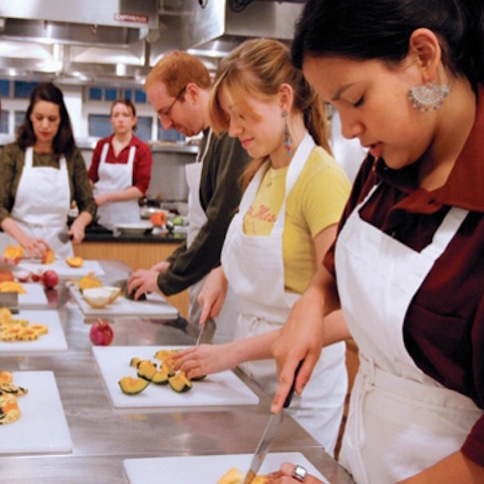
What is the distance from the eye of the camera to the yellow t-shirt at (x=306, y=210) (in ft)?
5.89

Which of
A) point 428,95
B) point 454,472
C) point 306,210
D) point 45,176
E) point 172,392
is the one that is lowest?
point 45,176

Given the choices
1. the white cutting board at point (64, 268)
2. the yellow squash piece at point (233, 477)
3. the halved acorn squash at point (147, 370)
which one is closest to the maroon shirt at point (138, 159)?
the white cutting board at point (64, 268)

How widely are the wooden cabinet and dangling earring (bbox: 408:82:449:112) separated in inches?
139

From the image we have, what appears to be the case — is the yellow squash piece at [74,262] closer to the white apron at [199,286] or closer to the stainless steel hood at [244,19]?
the white apron at [199,286]

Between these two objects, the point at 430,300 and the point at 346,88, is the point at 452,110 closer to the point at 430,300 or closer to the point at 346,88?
the point at 346,88

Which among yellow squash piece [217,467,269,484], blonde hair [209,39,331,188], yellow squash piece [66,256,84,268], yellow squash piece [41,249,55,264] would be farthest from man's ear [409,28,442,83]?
yellow squash piece [41,249,55,264]

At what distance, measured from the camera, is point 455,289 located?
3.38ft

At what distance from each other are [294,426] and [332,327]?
0.88ft

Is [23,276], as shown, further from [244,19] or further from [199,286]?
[244,19]

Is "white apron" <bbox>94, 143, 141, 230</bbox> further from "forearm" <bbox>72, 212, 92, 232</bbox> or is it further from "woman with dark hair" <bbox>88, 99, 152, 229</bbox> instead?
"forearm" <bbox>72, 212, 92, 232</bbox>

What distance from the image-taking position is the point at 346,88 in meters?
1.07

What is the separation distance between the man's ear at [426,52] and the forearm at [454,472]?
507 millimetres

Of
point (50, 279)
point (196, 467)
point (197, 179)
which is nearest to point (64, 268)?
point (50, 279)

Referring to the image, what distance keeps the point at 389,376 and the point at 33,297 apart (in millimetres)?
1645
